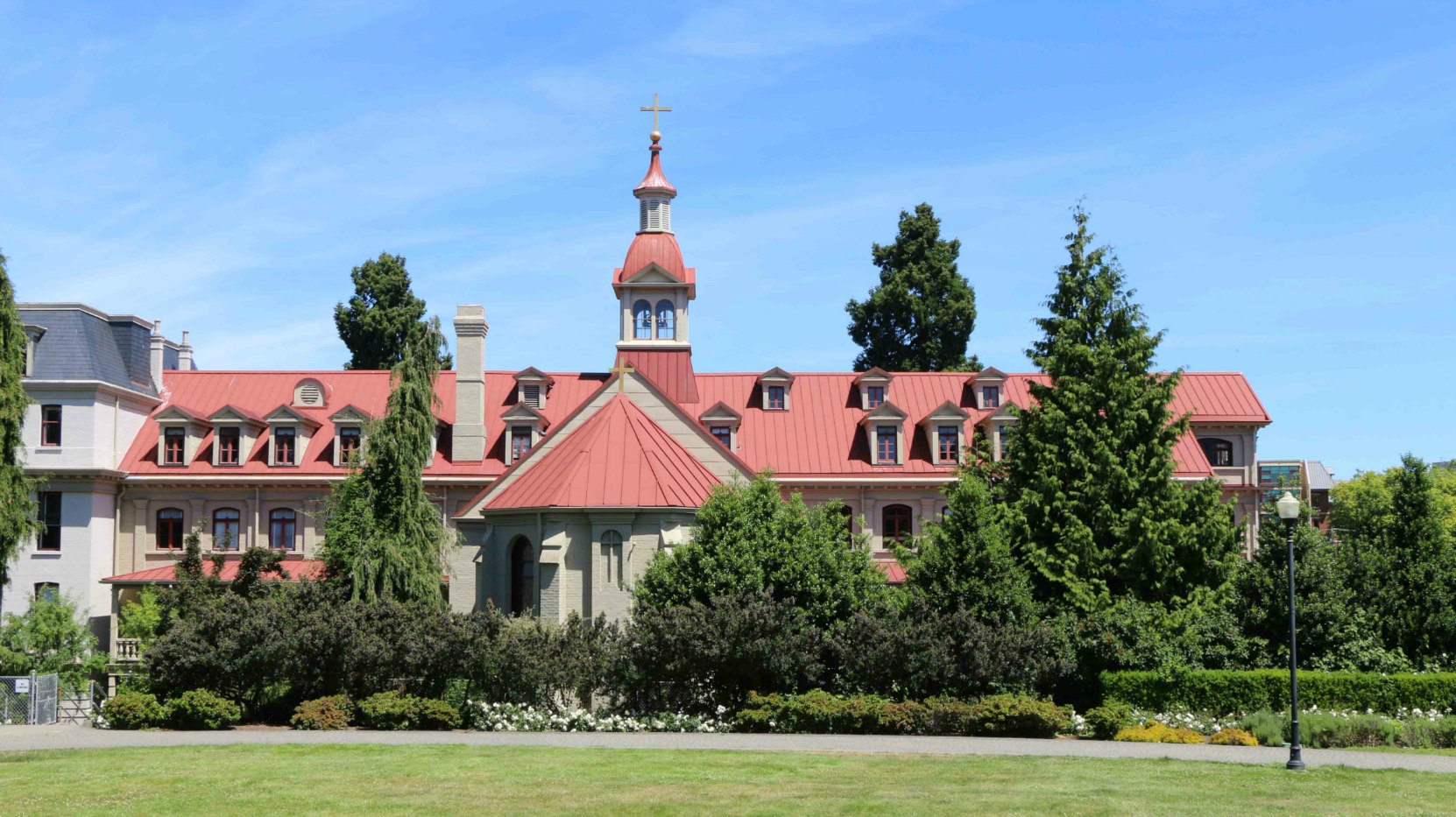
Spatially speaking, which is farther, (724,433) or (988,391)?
(988,391)

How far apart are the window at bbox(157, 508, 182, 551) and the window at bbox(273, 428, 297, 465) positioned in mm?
4211

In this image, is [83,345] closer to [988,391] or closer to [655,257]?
[655,257]

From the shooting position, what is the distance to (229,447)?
52.0 metres

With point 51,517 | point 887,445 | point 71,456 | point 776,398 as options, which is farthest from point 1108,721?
point 51,517

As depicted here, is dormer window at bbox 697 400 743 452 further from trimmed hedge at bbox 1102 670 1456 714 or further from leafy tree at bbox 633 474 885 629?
trimmed hedge at bbox 1102 670 1456 714

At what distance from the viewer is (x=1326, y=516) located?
11006 centimetres

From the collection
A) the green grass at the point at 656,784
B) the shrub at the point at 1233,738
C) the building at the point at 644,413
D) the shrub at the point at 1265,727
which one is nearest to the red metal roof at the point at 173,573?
the building at the point at 644,413

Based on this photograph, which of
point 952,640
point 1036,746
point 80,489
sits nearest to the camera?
point 1036,746

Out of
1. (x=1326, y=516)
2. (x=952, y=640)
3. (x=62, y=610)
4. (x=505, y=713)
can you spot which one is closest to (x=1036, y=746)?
(x=952, y=640)

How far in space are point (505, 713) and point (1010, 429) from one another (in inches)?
650

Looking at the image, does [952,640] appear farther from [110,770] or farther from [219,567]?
[219,567]

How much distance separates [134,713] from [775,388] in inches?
1235

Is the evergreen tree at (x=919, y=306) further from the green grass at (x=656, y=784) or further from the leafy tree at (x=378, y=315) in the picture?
the green grass at (x=656, y=784)

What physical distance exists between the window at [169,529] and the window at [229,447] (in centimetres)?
258
